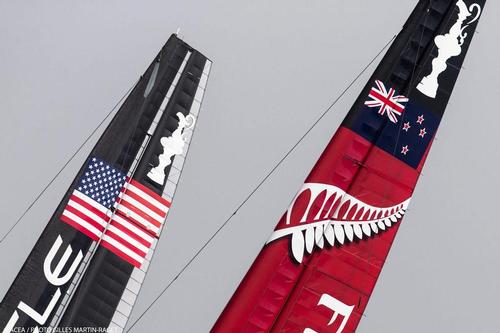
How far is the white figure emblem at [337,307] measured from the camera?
7504mm

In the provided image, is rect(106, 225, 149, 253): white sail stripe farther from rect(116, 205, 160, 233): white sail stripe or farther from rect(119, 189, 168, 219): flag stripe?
rect(119, 189, 168, 219): flag stripe

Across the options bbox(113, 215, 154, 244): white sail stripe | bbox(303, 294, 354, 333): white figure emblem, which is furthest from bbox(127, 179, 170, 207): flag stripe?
bbox(303, 294, 354, 333): white figure emblem

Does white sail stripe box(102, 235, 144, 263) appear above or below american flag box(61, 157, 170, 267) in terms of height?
below

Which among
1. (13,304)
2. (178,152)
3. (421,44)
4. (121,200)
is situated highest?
(421,44)

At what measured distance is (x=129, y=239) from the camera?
10.4m

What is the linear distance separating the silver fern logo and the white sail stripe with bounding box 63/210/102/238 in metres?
3.10

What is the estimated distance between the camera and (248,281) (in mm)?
7250

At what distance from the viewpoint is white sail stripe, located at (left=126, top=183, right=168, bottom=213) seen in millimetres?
10406

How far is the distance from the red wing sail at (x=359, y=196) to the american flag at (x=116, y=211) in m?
3.11

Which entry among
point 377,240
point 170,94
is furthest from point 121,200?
point 377,240

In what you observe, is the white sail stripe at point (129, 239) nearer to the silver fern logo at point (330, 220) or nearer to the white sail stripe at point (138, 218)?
the white sail stripe at point (138, 218)

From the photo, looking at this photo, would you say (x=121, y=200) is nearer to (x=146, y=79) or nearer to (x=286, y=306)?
(x=146, y=79)

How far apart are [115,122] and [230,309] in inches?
136

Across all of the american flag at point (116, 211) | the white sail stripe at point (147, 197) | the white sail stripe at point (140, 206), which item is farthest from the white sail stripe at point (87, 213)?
the white sail stripe at point (147, 197)
